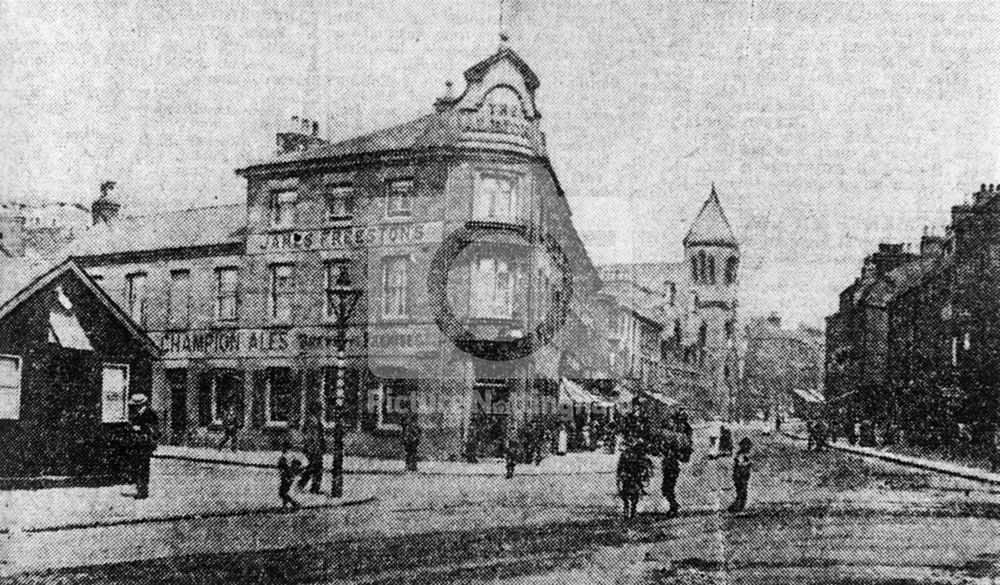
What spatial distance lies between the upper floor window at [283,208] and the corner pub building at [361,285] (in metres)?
0.05

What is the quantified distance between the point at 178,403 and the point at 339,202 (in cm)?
728

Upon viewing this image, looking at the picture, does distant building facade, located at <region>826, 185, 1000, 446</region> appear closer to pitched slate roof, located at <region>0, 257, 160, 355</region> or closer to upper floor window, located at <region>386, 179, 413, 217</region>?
upper floor window, located at <region>386, 179, 413, 217</region>

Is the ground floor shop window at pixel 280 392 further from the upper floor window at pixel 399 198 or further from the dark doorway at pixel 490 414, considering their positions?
the upper floor window at pixel 399 198

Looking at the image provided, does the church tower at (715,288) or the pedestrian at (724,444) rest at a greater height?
the church tower at (715,288)

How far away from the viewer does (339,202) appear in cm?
2717

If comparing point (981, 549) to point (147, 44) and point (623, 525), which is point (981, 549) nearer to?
point (623, 525)

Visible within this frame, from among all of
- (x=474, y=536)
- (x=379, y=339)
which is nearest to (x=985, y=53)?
(x=474, y=536)

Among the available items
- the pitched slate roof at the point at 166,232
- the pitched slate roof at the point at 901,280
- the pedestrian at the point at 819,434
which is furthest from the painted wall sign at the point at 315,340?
the pitched slate roof at the point at 901,280

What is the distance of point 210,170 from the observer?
16422 millimetres

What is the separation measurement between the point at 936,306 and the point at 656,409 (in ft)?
57.8

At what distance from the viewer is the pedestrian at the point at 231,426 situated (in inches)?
1058

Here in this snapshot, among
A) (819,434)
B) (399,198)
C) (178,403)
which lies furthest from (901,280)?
(178,403)

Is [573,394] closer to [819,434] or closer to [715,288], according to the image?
[819,434]

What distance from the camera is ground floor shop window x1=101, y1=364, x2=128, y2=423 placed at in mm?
18578
